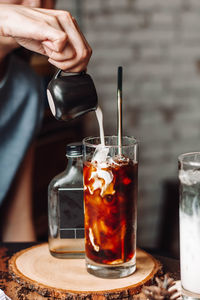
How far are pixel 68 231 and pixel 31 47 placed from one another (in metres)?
0.45

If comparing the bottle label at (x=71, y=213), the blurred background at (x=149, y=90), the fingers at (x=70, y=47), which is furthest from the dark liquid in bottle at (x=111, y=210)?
the blurred background at (x=149, y=90)

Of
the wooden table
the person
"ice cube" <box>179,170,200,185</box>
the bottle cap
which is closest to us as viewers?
"ice cube" <box>179,170,200,185</box>

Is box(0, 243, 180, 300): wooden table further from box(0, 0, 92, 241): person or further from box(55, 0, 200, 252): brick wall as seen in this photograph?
box(55, 0, 200, 252): brick wall

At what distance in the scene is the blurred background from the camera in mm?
3111

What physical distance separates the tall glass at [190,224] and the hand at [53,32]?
0.33 m

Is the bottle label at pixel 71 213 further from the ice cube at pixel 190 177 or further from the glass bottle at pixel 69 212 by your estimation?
the ice cube at pixel 190 177

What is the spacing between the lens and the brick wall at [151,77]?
3.12 meters

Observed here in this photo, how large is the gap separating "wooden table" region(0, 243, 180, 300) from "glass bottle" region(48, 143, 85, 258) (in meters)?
0.12

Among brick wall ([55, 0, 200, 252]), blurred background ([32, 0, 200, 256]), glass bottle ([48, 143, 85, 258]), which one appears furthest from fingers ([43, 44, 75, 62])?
brick wall ([55, 0, 200, 252])

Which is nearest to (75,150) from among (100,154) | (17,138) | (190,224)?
(100,154)

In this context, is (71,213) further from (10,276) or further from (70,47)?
(70,47)

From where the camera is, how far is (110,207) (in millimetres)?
1087

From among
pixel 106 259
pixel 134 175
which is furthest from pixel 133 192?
pixel 106 259

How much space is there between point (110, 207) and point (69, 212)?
0.58 feet
